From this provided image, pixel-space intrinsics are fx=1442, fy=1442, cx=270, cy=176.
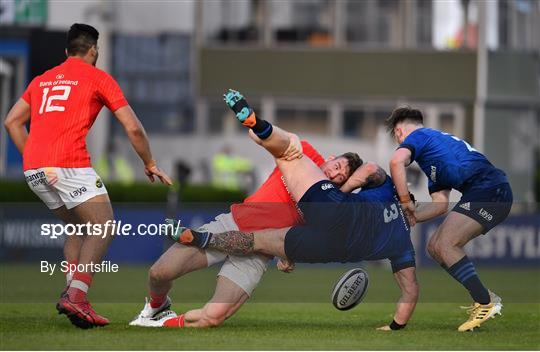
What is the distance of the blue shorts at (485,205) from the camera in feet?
40.6

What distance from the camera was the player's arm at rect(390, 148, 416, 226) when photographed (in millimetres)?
11781

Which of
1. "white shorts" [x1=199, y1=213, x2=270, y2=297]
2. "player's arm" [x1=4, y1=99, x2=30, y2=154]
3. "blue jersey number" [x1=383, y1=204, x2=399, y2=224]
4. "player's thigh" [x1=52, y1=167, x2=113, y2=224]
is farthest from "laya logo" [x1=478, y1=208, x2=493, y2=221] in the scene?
"player's arm" [x1=4, y1=99, x2=30, y2=154]

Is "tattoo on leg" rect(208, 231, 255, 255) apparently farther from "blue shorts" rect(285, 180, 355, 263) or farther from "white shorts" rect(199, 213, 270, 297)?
"blue shorts" rect(285, 180, 355, 263)

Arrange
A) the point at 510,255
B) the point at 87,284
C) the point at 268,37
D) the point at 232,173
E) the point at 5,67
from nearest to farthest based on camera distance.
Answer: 1. the point at 87,284
2. the point at 510,255
3. the point at 5,67
4. the point at 232,173
5. the point at 268,37

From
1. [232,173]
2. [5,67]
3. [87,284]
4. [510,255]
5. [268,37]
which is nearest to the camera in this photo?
[87,284]

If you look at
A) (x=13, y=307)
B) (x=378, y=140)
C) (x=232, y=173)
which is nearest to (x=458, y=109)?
(x=378, y=140)

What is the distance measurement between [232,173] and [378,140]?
11.3 feet

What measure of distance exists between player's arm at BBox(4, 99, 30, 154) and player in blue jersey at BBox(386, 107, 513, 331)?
10.2 ft

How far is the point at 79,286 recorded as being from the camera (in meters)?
11.6

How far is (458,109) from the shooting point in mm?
36625

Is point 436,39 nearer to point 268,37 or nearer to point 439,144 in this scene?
point 268,37

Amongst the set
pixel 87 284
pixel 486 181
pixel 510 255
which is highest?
pixel 486 181

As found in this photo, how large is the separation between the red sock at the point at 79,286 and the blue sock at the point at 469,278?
306 cm

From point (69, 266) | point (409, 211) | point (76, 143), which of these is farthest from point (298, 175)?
point (69, 266)
